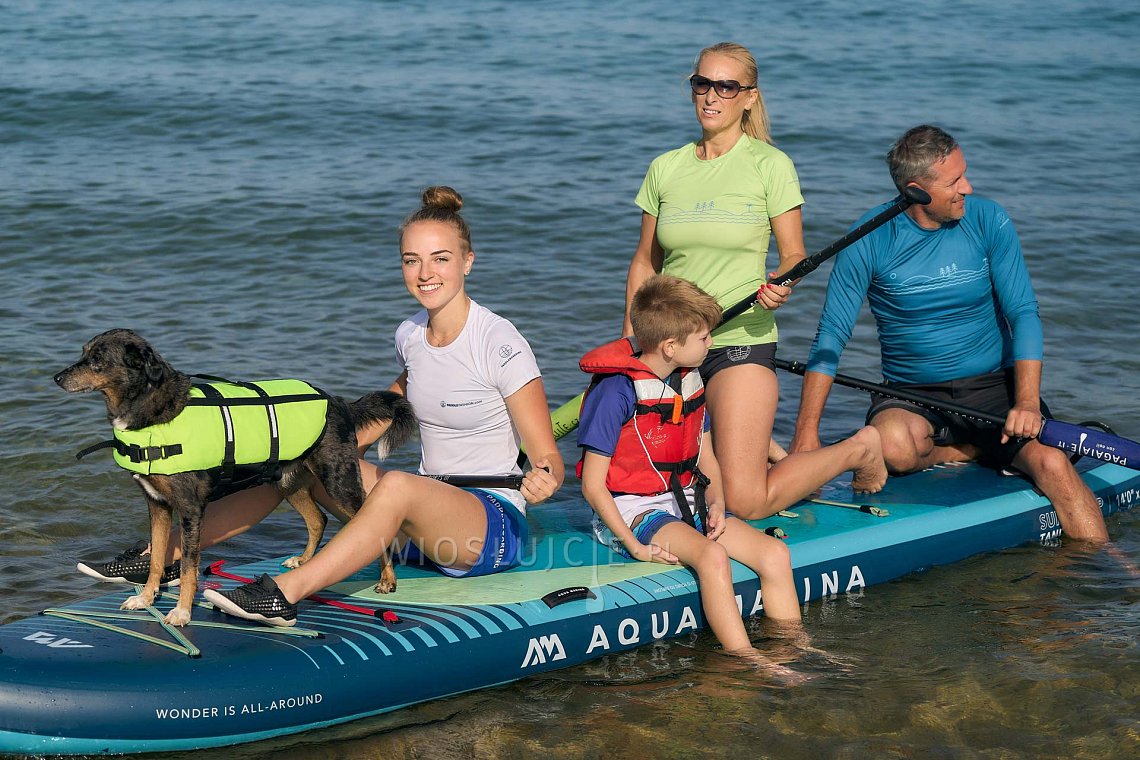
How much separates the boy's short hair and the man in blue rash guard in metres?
1.19

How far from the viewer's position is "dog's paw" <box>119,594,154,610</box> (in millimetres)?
4508

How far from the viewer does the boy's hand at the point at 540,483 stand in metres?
4.50

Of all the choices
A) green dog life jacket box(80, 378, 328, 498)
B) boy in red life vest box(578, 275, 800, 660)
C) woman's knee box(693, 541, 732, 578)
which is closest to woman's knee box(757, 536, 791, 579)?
boy in red life vest box(578, 275, 800, 660)

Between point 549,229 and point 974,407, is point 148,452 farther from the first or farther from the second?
point 549,229

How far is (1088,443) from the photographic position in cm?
572

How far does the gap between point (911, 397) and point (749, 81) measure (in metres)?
1.64

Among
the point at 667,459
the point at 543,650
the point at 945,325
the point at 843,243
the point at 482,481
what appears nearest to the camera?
the point at 543,650

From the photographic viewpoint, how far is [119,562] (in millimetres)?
4816

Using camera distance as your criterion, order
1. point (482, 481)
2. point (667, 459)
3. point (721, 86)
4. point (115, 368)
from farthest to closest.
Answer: point (721, 86) < point (667, 459) < point (482, 481) < point (115, 368)

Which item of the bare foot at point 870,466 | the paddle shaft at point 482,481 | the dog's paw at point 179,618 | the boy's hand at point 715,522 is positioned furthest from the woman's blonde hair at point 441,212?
the bare foot at point 870,466

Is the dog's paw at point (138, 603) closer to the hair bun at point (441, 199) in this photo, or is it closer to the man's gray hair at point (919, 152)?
the hair bun at point (441, 199)

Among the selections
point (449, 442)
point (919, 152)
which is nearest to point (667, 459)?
point (449, 442)

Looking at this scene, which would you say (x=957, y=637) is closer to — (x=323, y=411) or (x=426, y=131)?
(x=323, y=411)

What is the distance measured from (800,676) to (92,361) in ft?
9.18
